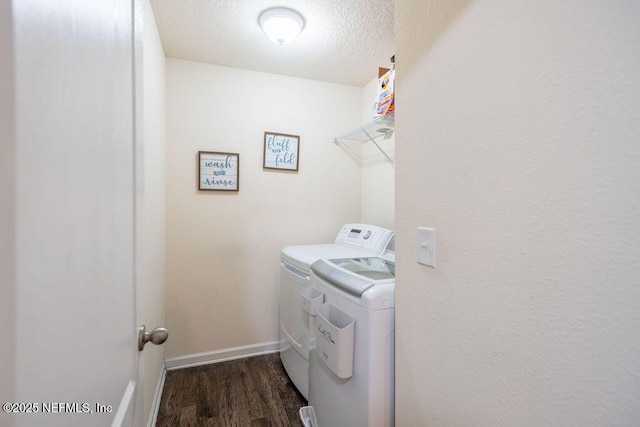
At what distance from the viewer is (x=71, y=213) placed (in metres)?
0.37

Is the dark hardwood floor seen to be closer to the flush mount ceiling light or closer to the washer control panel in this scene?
the washer control panel

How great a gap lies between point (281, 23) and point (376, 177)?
4.37ft

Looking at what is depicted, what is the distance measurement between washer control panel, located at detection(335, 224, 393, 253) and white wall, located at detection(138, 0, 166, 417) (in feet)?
4.32

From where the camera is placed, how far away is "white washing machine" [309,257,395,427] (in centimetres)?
106

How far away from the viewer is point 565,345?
0.54 m

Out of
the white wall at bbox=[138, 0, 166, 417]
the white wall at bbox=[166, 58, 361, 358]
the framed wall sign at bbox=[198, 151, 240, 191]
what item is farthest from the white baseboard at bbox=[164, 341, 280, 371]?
the framed wall sign at bbox=[198, 151, 240, 191]

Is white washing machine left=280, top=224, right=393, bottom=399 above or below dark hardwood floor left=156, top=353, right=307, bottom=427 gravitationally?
above

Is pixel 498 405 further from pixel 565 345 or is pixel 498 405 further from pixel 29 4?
pixel 29 4

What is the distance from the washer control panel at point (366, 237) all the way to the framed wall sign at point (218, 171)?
96cm

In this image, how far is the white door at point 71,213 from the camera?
11.1 inches

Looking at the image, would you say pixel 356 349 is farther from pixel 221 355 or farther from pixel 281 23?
pixel 281 23

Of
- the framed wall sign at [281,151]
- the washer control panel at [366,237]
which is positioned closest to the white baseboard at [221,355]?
the washer control panel at [366,237]

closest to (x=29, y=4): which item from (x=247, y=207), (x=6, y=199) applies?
(x=6, y=199)

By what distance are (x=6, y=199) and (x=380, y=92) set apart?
1.83 metres
